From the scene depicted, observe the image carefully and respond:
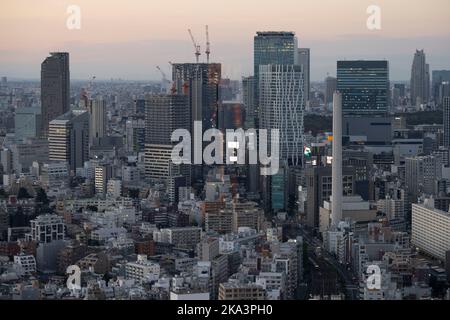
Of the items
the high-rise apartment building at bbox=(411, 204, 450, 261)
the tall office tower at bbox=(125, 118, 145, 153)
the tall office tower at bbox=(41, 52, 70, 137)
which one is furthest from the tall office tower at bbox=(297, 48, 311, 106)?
the high-rise apartment building at bbox=(411, 204, 450, 261)

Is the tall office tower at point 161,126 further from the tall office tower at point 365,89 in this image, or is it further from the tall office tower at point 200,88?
the tall office tower at point 365,89

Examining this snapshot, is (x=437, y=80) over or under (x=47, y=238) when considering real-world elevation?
over

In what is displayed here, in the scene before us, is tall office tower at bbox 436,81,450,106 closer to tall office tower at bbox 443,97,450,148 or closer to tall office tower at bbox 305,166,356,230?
tall office tower at bbox 443,97,450,148

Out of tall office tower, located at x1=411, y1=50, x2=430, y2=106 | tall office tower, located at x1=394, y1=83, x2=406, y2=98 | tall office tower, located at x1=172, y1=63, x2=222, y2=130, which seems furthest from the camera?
tall office tower, located at x1=394, y1=83, x2=406, y2=98

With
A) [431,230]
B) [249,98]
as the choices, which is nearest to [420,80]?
[249,98]

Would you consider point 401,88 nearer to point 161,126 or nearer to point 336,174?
point 161,126

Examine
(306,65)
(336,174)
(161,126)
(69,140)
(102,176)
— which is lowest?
(102,176)

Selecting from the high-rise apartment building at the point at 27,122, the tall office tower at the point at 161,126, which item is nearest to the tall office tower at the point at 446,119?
the tall office tower at the point at 161,126

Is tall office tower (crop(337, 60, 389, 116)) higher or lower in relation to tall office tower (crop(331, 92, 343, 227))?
higher
